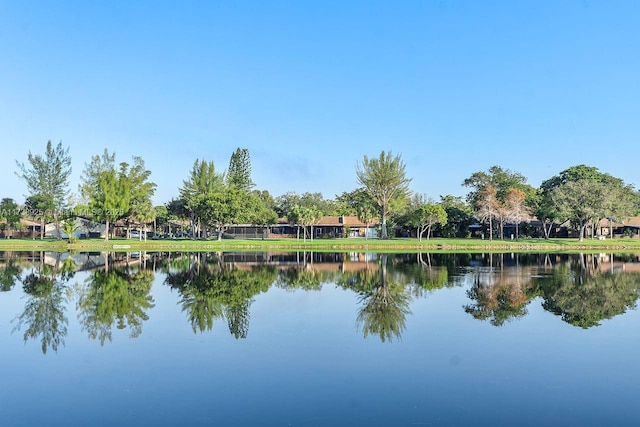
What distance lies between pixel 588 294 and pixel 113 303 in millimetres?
21587

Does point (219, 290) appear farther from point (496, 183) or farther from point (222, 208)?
point (496, 183)

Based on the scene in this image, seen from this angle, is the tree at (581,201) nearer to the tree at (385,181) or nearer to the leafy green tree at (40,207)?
the tree at (385,181)

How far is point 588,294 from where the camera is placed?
24.4m

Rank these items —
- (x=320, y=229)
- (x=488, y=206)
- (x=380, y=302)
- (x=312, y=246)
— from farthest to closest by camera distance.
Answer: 1. (x=320, y=229)
2. (x=488, y=206)
3. (x=312, y=246)
4. (x=380, y=302)

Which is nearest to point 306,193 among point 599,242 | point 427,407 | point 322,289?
point 599,242

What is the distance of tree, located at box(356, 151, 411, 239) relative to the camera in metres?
88.9

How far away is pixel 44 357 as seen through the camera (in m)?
12.9

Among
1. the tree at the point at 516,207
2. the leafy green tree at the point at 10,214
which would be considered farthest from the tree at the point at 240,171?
the tree at the point at 516,207

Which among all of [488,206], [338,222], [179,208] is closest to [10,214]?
[179,208]

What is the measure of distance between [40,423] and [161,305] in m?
12.2

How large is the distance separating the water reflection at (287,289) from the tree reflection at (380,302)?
0.04 meters

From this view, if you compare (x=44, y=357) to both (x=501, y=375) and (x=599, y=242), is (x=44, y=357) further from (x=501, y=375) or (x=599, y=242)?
(x=599, y=242)

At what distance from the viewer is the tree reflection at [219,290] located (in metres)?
17.4

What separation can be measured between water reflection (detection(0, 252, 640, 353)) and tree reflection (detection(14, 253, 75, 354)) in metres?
0.03
